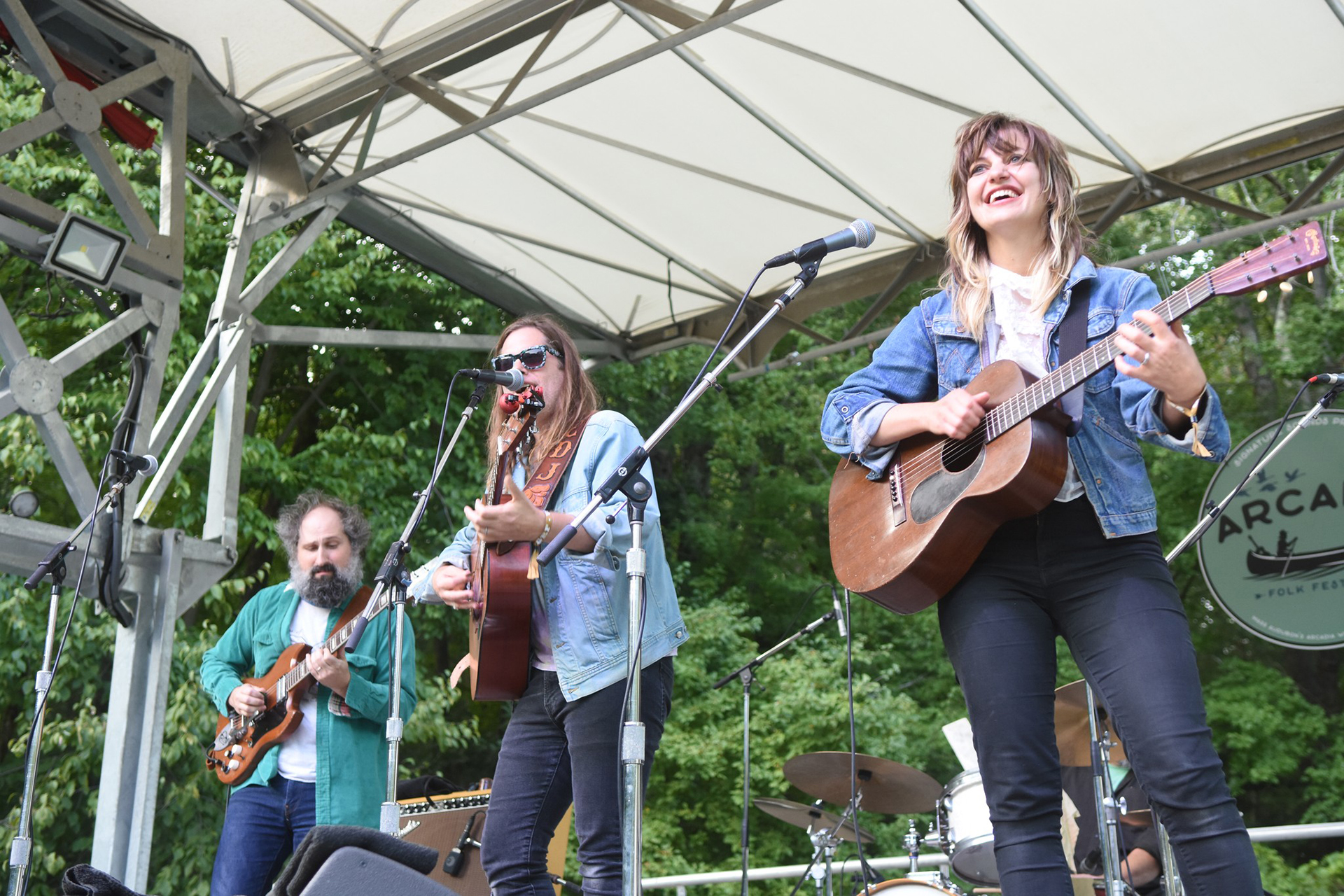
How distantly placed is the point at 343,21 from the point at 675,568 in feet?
25.8

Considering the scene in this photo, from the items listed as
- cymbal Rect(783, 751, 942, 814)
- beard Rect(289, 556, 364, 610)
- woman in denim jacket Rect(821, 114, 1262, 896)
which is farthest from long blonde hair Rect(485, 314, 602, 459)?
cymbal Rect(783, 751, 942, 814)

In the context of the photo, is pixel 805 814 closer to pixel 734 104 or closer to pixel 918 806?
pixel 918 806

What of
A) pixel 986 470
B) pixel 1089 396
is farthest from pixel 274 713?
pixel 1089 396

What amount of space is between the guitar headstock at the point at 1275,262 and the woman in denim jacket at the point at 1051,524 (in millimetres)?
141

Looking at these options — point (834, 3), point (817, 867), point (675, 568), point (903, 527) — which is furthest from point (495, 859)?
point (675, 568)

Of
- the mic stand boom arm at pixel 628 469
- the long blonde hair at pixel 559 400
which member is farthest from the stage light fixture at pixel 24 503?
the mic stand boom arm at pixel 628 469

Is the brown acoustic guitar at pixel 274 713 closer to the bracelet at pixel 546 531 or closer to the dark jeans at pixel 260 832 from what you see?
the dark jeans at pixel 260 832

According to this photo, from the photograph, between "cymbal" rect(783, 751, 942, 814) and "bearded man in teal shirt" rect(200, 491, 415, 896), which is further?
"cymbal" rect(783, 751, 942, 814)

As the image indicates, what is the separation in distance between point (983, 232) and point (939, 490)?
60cm

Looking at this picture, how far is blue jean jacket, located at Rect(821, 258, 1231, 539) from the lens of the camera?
2055 mm

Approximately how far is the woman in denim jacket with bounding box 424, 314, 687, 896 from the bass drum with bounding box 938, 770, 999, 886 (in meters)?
2.89

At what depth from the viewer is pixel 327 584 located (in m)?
4.51

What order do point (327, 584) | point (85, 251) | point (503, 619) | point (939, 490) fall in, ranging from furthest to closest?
point (85, 251)
point (327, 584)
point (503, 619)
point (939, 490)

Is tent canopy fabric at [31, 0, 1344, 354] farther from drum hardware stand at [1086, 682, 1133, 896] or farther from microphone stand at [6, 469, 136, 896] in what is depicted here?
drum hardware stand at [1086, 682, 1133, 896]
